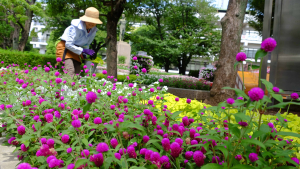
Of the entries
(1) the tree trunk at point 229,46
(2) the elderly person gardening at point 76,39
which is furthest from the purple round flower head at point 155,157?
(1) the tree trunk at point 229,46

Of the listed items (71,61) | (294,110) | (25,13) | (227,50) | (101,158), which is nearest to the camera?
(101,158)

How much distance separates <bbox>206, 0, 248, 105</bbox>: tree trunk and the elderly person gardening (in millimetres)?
2773

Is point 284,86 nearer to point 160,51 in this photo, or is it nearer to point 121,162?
point 121,162

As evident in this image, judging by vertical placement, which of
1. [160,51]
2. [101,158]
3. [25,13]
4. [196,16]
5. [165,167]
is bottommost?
[165,167]

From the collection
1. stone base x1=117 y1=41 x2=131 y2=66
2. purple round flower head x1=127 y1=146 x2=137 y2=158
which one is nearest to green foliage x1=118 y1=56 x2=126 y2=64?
stone base x1=117 y1=41 x2=131 y2=66

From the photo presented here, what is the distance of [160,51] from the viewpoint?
2311 cm

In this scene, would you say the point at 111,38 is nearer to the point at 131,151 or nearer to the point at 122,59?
the point at 131,151

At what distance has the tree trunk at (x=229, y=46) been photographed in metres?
4.62

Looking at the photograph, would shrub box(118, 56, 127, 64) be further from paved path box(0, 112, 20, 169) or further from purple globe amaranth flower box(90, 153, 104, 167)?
purple globe amaranth flower box(90, 153, 104, 167)

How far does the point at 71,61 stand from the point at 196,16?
2260 centimetres

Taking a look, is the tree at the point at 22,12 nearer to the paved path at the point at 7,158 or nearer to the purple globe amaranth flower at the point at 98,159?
the paved path at the point at 7,158

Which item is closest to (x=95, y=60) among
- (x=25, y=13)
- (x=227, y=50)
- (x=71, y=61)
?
(x=71, y=61)

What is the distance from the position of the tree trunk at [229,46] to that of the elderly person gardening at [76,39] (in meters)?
2.77

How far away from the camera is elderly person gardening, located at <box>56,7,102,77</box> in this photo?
12.7 ft
